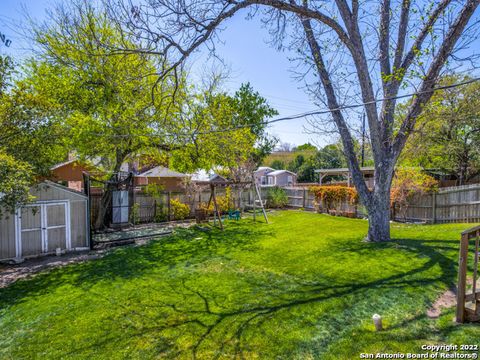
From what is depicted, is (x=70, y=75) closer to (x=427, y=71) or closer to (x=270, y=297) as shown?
(x=270, y=297)

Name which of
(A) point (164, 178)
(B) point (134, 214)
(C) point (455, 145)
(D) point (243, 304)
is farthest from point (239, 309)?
(A) point (164, 178)

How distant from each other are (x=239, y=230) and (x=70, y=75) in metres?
8.01

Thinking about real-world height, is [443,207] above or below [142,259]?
above

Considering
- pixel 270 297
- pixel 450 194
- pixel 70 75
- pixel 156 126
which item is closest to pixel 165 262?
pixel 270 297

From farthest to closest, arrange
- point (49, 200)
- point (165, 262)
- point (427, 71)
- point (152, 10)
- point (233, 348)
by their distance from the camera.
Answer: point (49, 200) < point (165, 262) < point (427, 71) < point (152, 10) < point (233, 348)

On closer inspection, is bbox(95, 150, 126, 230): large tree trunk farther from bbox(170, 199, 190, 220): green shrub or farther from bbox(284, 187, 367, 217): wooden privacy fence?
bbox(284, 187, 367, 217): wooden privacy fence

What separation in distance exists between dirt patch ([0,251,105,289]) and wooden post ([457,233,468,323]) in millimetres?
8070

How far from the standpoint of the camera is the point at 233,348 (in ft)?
10.8

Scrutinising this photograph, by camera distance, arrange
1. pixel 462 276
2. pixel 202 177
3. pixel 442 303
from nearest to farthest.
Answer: pixel 462 276
pixel 442 303
pixel 202 177

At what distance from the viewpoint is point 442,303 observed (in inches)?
153

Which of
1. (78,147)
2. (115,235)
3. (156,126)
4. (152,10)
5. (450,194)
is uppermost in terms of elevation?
(152,10)

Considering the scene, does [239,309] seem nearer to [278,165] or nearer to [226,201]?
[226,201]

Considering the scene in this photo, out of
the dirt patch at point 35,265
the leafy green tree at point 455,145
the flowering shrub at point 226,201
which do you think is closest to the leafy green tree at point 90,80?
the dirt patch at point 35,265

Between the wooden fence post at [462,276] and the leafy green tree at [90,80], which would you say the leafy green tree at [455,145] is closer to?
the wooden fence post at [462,276]
